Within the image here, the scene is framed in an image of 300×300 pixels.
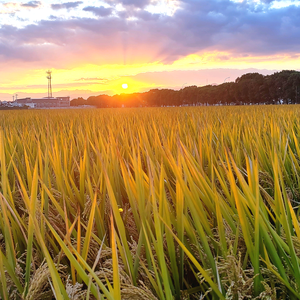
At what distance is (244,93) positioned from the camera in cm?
4931

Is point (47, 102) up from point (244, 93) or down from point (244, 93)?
up

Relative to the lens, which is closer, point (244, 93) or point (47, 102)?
point (244, 93)

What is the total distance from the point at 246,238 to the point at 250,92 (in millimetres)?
51300

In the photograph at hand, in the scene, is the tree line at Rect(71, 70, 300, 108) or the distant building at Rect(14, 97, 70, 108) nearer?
the tree line at Rect(71, 70, 300, 108)

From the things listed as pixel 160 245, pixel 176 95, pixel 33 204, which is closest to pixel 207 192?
pixel 160 245

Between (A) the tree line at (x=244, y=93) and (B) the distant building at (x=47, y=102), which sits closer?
(A) the tree line at (x=244, y=93)

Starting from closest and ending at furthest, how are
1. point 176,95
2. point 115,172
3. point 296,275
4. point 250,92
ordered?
point 296,275 → point 115,172 → point 250,92 → point 176,95

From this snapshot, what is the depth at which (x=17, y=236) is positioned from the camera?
2.47ft

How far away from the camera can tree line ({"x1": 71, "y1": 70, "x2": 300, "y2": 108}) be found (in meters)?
A: 41.9

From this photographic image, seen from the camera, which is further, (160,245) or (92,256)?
(92,256)

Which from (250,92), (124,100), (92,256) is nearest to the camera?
(92,256)

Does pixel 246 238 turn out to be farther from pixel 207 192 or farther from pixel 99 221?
pixel 99 221

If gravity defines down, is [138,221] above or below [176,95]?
below

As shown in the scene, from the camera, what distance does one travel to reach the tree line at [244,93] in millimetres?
41916
